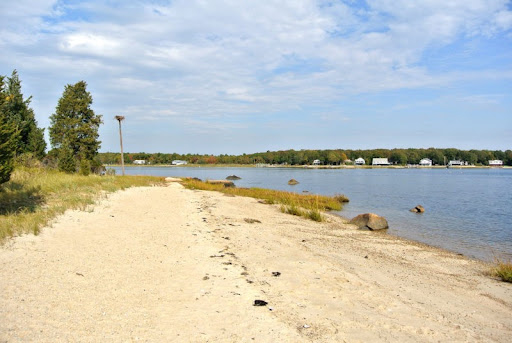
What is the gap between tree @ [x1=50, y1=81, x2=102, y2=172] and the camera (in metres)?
36.8

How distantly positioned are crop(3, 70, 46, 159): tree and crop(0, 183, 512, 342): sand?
22148 mm

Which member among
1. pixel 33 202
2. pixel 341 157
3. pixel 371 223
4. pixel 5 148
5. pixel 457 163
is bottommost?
pixel 371 223

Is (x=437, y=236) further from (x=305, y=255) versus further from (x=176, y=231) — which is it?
(x=176, y=231)

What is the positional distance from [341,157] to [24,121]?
164621 millimetres

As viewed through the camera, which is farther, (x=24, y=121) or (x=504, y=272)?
(x=24, y=121)

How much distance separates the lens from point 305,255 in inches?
384

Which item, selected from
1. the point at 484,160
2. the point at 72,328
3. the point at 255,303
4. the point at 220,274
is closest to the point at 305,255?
the point at 220,274

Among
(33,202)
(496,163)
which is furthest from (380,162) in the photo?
(33,202)

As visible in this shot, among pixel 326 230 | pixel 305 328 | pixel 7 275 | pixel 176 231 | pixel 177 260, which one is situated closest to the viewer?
pixel 305 328

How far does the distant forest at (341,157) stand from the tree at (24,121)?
144912 millimetres

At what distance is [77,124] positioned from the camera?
37.2 metres

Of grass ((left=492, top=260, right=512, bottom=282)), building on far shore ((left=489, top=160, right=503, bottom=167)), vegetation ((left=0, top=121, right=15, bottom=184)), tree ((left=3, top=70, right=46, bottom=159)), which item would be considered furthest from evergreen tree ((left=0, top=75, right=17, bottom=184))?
building on far shore ((left=489, top=160, right=503, bottom=167))

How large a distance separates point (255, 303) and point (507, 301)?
5272 millimetres

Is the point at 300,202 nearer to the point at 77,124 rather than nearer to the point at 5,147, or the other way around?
the point at 5,147
